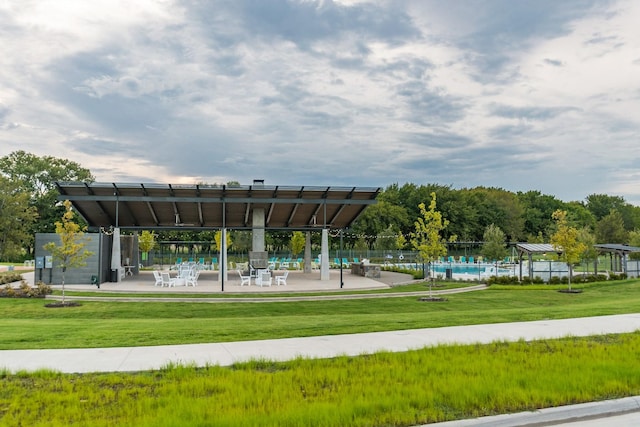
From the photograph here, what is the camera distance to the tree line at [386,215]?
4853cm

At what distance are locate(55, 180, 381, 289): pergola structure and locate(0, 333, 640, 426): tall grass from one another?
18.2 m

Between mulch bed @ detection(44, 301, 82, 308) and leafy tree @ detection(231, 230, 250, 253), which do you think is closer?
mulch bed @ detection(44, 301, 82, 308)

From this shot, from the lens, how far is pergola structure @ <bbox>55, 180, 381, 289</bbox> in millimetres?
26047

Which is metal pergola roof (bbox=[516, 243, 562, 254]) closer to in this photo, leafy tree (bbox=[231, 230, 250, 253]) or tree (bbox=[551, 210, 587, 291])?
tree (bbox=[551, 210, 587, 291])

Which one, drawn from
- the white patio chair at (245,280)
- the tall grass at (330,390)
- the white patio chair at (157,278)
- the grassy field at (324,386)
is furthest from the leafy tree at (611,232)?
the tall grass at (330,390)

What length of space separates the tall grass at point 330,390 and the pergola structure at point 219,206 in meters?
18.2

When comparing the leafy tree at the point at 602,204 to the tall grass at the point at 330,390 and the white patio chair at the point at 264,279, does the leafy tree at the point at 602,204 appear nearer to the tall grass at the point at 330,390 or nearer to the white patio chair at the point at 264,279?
the white patio chair at the point at 264,279

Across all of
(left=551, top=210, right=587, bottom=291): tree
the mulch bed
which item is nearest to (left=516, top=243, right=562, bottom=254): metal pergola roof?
(left=551, top=210, right=587, bottom=291): tree

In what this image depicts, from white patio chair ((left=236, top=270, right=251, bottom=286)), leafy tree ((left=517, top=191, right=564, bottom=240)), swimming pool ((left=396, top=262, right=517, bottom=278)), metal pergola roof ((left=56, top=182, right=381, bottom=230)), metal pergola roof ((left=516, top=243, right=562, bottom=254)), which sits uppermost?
leafy tree ((left=517, top=191, right=564, bottom=240))

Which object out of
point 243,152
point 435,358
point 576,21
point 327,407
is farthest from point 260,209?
point 327,407

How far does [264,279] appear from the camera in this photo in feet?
83.2

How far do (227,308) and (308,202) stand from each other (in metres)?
11.3

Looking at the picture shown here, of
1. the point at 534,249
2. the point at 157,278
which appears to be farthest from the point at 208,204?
the point at 534,249

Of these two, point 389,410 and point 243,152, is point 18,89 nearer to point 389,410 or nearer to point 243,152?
point 243,152
